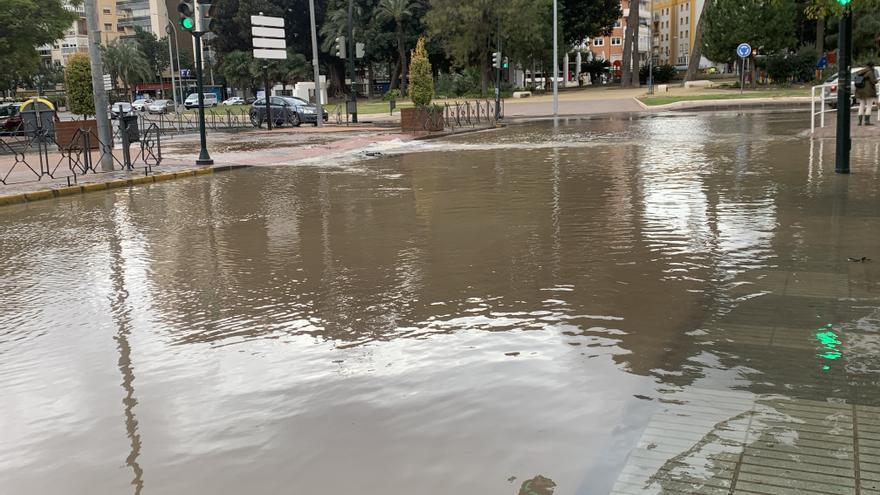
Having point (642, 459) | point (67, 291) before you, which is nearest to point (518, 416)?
point (642, 459)

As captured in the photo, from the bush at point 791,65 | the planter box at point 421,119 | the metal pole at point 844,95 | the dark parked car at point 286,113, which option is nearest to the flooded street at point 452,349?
the metal pole at point 844,95

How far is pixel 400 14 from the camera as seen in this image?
Result: 242 feet

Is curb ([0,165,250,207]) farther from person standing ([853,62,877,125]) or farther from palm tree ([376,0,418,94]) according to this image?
palm tree ([376,0,418,94])

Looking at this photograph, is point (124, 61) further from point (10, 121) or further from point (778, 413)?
→ point (778, 413)

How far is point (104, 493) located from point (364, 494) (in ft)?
3.86

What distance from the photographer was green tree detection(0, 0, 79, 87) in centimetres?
3291

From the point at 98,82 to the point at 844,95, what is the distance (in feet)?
50.1

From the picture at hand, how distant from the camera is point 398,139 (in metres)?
27.9

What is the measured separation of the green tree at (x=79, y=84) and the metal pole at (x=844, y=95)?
80.3 feet

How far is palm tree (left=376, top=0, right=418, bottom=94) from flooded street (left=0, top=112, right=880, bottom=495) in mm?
65153

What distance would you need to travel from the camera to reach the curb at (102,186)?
14672 millimetres

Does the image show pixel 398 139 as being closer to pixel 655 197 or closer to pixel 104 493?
pixel 655 197

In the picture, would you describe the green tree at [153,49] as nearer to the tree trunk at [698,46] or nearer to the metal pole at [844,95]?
the tree trunk at [698,46]

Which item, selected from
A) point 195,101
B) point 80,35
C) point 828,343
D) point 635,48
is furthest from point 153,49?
point 828,343
